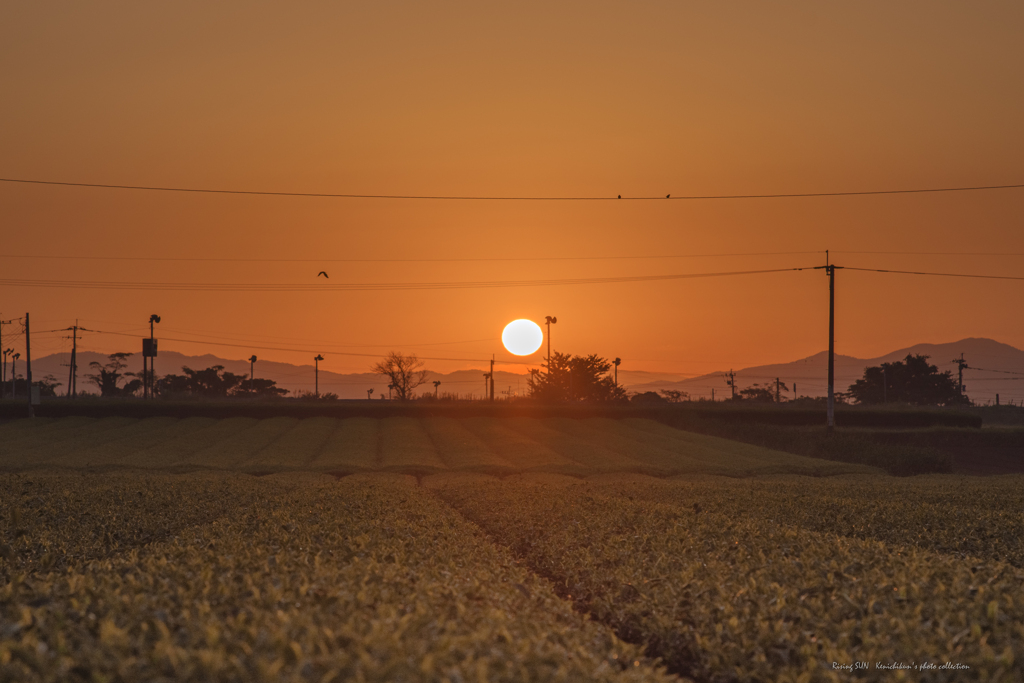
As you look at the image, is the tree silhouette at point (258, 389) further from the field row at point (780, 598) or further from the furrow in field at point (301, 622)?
the furrow in field at point (301, 622)

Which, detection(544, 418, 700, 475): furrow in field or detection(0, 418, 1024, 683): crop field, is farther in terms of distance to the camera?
detection(544, 418, 700, 475): furrow in field

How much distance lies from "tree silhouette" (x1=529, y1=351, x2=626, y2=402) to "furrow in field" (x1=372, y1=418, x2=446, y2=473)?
54092 millimetres

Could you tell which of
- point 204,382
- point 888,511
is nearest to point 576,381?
point 204,382

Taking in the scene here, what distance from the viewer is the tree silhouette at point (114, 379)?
159375 mm

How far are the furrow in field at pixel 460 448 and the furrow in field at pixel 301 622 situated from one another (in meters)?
31.1

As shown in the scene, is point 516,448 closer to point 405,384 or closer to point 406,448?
point 406,448

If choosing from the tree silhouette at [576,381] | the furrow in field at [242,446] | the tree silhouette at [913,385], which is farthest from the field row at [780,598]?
the tree silhouette at [913,385]

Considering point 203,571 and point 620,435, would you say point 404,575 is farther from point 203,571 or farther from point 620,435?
point 620,435

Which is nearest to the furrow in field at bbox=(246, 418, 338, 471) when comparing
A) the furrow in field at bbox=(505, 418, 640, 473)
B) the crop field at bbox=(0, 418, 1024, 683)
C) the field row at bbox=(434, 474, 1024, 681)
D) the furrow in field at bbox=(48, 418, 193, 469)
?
the furrow in field at bbox=(48, 418, 193, 469)

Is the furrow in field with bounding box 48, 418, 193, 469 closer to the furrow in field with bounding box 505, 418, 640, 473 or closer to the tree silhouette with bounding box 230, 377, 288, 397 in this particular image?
the furrow in field with bounding box 505, 418, 640, 473

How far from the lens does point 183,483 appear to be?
1112 inches

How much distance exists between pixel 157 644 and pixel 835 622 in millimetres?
8281

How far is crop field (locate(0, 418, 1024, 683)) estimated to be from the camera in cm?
744

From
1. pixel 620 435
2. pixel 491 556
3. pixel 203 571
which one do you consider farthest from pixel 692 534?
pixel 620 435
